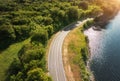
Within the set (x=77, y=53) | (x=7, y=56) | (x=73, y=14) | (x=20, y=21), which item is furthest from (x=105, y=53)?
(x=20, y=21)

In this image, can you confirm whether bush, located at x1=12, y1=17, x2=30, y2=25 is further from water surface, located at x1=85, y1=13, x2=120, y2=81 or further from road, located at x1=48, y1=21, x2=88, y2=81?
water surface, located at x1=85, y1=13, x2=120, y2=81

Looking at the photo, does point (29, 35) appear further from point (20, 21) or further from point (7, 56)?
point (7, 56)

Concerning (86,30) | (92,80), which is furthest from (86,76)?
(86,30)

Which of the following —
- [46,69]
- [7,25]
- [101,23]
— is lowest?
[101,23]

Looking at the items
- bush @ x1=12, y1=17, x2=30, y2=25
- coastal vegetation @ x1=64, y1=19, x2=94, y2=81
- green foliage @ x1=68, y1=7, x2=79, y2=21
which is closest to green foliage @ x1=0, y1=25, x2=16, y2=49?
bush @ x1=12, y1=17, x2=30, y2=25

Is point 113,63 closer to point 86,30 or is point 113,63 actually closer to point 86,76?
point 86,76

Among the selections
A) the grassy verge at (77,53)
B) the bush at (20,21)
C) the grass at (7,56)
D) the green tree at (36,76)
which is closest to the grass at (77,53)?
the grassy verge at (77,53)

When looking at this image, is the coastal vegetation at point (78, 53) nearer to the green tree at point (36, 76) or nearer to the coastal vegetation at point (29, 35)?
the coastal vegetation at point (29, 35)
